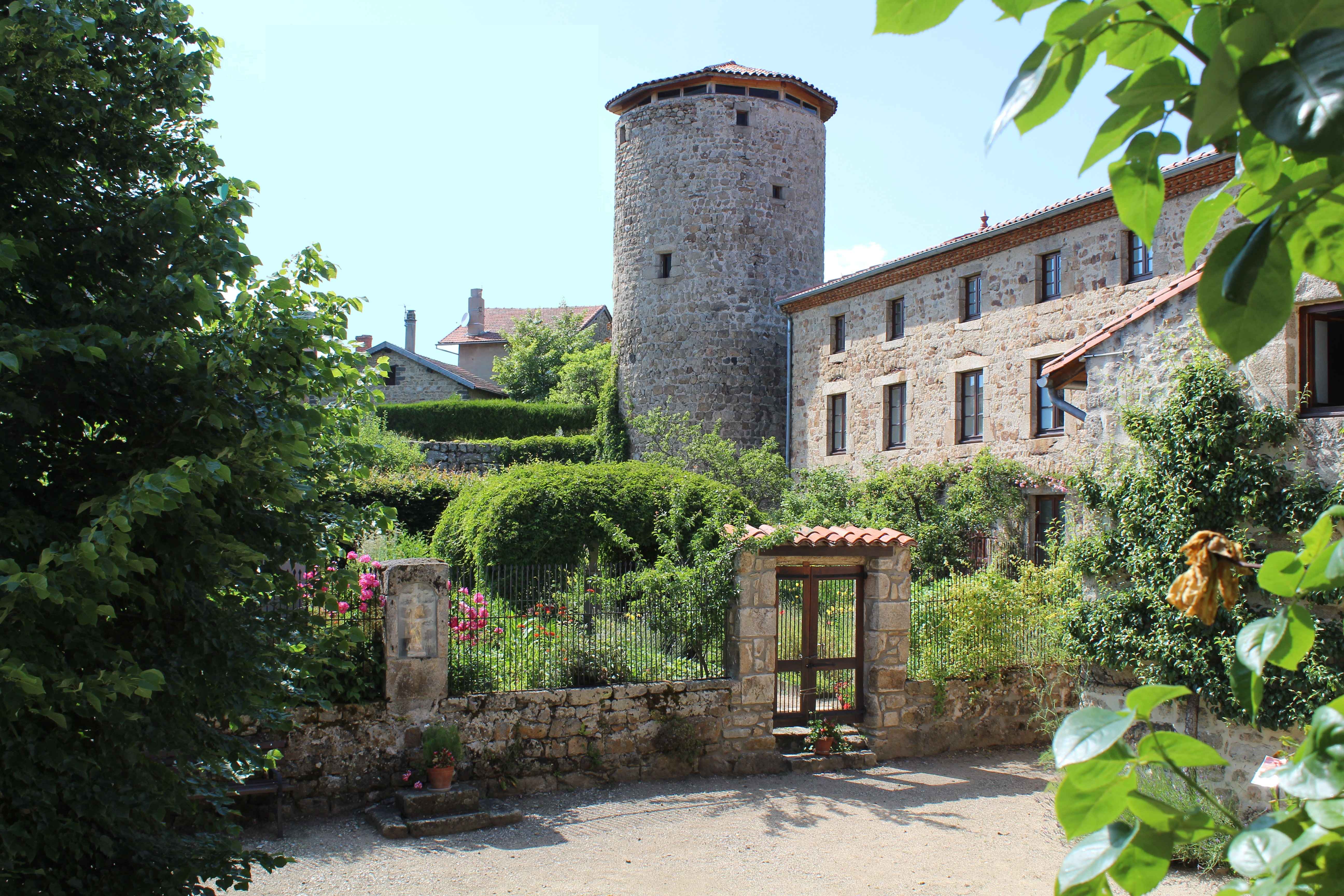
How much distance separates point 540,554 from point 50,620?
10.0 m

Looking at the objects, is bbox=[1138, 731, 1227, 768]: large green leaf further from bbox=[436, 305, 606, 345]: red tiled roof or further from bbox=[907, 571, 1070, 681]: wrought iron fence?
bbox=[436, 305, 606, 345]: red tiled roof

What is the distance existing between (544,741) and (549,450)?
18.0 meters

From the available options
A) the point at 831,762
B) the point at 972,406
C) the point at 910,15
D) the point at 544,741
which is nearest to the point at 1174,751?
the point at 910,15

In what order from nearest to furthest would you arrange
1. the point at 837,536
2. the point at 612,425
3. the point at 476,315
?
the point at 837,536, the point at 612,425, the point at 476,315

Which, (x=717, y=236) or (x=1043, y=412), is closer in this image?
(x=1043, y=412)

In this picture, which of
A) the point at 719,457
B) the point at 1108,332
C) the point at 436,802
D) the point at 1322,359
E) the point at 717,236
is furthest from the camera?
the point at 717,236

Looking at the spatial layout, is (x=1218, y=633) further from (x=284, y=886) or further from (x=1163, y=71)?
(x=1163, y=71)

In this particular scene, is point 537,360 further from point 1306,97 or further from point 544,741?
point 1306,97

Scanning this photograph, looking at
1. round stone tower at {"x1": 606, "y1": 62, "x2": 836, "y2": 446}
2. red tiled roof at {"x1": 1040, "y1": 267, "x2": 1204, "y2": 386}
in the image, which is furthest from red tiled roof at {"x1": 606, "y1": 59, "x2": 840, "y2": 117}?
red tiled roof at {"x1": 1040, "y1": 267, "x2": 1204, "y2": 386}

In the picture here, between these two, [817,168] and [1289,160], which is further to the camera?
[817,168]

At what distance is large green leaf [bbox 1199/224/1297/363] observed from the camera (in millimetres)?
727

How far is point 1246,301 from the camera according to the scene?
72cm

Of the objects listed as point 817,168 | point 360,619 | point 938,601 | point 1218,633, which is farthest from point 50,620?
point 817,168

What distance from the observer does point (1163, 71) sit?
2.40 feet
